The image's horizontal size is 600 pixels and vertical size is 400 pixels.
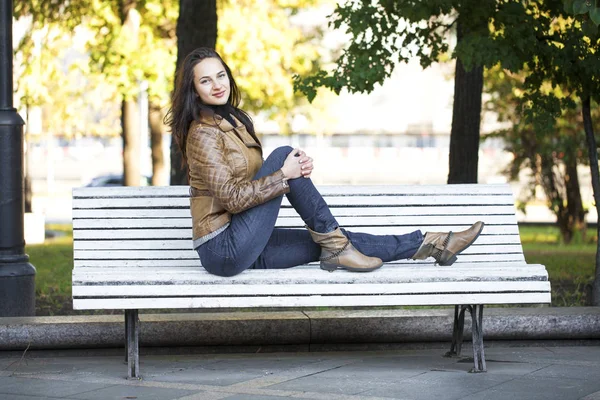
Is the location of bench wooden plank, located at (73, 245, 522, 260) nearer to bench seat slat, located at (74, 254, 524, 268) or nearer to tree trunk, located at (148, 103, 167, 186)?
bench seat slat, located at (74, 254, 524, 268)

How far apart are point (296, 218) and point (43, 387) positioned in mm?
1821

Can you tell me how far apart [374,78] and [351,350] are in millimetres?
2969

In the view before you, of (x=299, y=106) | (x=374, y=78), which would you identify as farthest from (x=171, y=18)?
(x=374, y=78)

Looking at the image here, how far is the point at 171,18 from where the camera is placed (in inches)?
878

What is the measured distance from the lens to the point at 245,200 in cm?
537

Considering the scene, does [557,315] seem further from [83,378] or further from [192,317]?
[83,378]

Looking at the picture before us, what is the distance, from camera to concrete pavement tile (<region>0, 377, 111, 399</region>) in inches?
200

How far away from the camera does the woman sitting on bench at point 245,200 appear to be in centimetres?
539

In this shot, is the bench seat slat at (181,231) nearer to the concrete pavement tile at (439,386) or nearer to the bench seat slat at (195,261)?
the bench seat slat at (195,261)

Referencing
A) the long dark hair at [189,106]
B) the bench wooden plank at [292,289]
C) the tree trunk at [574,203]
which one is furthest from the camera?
the tree trunk at [574,203]

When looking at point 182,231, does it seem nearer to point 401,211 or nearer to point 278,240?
point 278,240

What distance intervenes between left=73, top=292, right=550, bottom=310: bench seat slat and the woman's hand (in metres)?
0.61

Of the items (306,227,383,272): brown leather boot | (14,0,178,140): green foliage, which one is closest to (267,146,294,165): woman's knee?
(306,227,383,272): brown leather boot

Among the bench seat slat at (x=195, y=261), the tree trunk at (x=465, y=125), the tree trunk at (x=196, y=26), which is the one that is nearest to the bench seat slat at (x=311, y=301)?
the bench seat slat at (x=195, y=261)
